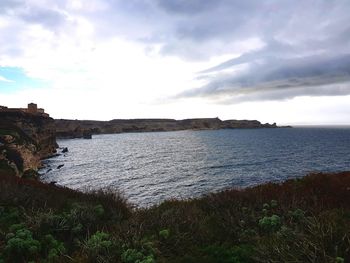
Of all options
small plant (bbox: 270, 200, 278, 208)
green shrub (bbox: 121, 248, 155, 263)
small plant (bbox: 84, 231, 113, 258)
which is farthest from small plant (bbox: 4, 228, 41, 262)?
small plant (bbox: 270, 200, 278, 208)

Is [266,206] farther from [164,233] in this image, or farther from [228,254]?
[164,233]

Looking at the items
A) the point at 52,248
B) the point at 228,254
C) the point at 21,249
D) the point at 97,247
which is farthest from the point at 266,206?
the point at 21,249

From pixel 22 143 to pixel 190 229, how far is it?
168ft

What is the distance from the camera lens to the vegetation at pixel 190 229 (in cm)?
688

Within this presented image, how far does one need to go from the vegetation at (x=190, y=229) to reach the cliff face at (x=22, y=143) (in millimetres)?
14049

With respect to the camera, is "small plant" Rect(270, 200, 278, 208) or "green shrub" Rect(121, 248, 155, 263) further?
"small plant" Rect(270, 200, 278, 208)

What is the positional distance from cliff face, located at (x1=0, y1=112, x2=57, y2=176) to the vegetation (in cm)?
1405

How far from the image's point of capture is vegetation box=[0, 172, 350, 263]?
6875mm

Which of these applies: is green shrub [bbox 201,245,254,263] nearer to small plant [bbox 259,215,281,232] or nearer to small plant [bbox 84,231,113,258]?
small plant [bbox 259,215,281,232]

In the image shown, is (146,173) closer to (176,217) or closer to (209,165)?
(209,165)

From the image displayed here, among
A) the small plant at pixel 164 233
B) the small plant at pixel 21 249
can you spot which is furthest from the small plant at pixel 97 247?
the small plant at pixel 21 249

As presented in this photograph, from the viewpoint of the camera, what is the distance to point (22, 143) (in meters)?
53.7

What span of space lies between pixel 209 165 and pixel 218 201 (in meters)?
44.7

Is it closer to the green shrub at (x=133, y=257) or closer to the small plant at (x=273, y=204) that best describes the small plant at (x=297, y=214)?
the small plant at (x=273, y=204)
